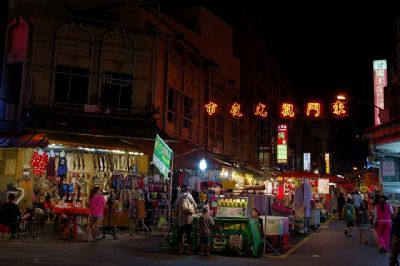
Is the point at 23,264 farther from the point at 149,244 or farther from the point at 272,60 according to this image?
the point at 272,60

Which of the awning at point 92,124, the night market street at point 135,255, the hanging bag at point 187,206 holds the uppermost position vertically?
the awning at point 92,124

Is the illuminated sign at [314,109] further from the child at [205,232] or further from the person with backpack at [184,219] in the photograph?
the child at [205,232]

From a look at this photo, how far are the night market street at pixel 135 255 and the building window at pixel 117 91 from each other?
7.03 metres

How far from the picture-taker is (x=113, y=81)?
21.5 meters

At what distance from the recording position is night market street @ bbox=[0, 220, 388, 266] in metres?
11.9

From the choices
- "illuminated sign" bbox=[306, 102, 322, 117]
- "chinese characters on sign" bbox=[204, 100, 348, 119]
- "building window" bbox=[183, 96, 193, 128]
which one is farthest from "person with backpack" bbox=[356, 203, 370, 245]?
"building window" bbox=[183, 96, 193, 128]

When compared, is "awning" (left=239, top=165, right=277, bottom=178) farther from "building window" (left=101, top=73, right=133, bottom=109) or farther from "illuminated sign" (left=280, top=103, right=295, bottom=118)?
"building window" (left=101, top=73, right=133, bottom=109)

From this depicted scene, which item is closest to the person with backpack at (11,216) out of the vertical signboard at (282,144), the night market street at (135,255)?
the night market street at (135,255)

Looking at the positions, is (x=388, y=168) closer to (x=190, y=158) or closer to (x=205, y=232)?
(x=190, y=158)

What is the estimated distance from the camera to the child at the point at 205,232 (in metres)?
13.6

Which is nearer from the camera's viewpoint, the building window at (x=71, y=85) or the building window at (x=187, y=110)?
the building window at (x=71, y=85)

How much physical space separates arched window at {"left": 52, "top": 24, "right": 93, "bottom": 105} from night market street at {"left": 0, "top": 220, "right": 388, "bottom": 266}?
696 centimetres

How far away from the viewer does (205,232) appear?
44.8ft

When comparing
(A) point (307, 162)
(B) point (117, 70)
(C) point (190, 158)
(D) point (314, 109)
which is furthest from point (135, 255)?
(A) point (307, 162)
